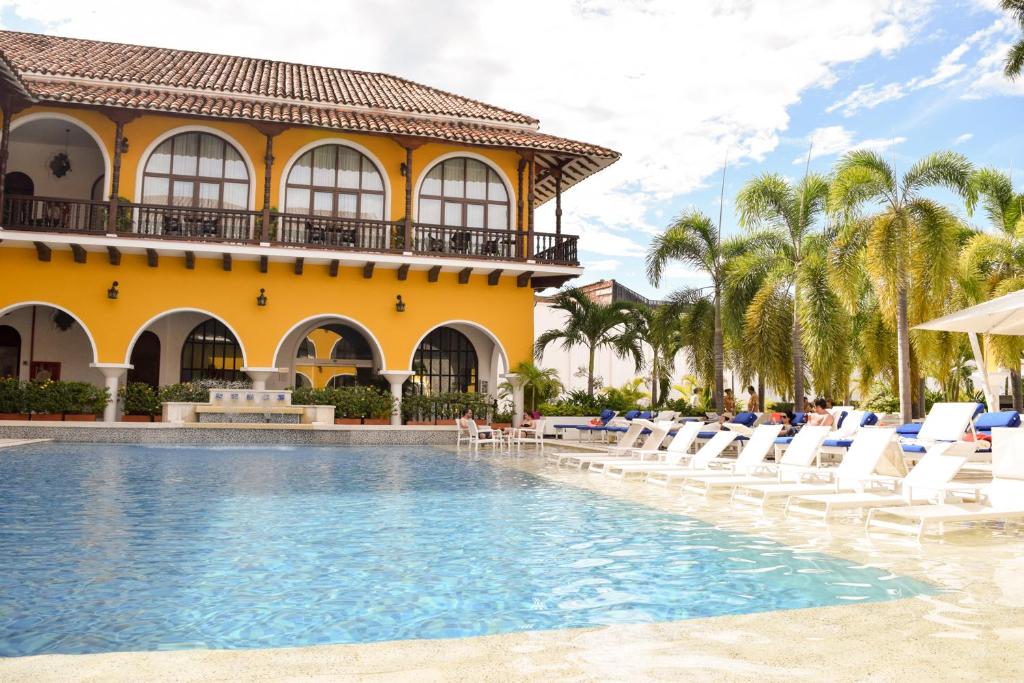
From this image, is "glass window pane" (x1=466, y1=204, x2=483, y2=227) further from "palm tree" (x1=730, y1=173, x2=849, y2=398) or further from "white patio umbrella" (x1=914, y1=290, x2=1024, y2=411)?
"white patio umbrella" (x1=914, y1=290, x2=1024, y2=411)

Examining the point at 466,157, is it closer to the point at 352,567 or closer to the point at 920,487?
the point at 920,487

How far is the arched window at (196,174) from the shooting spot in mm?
21516

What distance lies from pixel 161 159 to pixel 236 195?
6.89 feet

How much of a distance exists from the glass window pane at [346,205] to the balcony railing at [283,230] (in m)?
0.72

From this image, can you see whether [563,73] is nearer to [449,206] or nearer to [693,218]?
[449,206]

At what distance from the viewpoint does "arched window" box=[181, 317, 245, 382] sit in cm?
2417

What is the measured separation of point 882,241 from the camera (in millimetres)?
17922

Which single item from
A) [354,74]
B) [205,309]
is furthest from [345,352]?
[354,74]

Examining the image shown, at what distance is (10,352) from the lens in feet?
75.9

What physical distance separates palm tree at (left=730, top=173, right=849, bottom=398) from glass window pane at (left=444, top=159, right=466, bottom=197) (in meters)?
8.19

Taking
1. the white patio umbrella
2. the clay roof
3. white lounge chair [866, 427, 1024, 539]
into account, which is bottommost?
white lounge chair [866, 427, 1024, 539]

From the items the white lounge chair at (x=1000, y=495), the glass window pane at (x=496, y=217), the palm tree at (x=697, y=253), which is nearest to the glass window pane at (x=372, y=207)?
the glass window pane at (x=496, y=217)

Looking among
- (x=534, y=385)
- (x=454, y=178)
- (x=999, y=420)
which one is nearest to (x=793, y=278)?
(x=534, y=385)

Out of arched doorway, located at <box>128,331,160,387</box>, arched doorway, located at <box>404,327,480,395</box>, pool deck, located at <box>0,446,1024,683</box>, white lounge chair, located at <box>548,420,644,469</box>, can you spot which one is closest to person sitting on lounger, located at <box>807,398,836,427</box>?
white lounge chair, located at <box>548,420,644,469</box>
